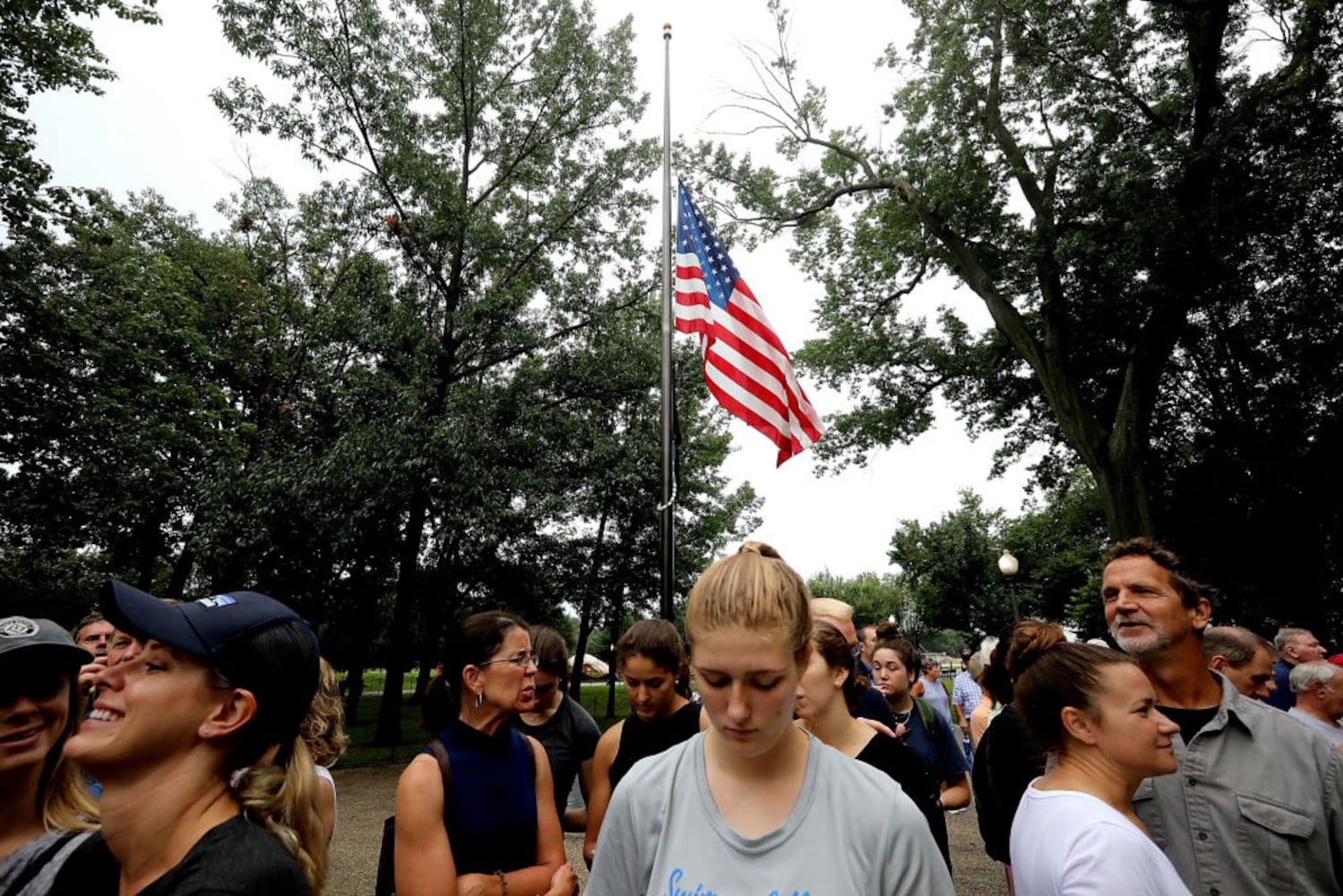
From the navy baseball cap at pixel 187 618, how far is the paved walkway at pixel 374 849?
6.82 m

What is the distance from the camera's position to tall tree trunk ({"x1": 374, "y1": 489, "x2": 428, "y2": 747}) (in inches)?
620

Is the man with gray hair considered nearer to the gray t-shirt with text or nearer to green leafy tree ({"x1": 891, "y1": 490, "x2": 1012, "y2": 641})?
the gray t-shirt with text

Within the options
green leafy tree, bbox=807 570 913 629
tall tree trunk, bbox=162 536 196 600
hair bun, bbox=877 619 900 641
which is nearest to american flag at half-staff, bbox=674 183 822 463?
hair bun, bbox=877 619 900 641

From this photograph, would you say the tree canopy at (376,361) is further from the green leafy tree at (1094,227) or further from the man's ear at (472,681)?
the man's ear at (472,681)

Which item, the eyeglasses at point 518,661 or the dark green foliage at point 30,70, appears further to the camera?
the dark green foliage at point 30,70

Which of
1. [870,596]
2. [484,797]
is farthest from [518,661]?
[870,596]

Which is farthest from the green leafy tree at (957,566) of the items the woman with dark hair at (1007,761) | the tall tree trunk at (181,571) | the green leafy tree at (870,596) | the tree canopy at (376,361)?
the woman with dark hair at (1007,761)

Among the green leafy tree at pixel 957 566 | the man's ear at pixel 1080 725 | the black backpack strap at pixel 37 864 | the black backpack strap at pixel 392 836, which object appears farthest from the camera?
the green leafy tree at pixel 957 566

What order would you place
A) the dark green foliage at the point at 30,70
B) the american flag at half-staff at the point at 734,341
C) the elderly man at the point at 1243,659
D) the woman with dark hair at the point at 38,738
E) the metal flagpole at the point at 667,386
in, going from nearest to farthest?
1. the woman with dark hair at the point at 38,738
2. the elderly man at the point at 1243,659
3. the metal flagpole at the point at 667,386
4. the american flag at half-staff at the point at 734,341
5. the dark green foliage at the point at 30,70

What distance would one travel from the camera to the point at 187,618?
5.44 feet

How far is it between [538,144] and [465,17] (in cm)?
290

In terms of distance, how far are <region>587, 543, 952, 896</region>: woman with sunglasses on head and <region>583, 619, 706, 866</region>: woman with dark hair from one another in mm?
1876

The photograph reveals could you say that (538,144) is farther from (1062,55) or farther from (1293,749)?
(1293,749)

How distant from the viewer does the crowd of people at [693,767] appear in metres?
1.55
